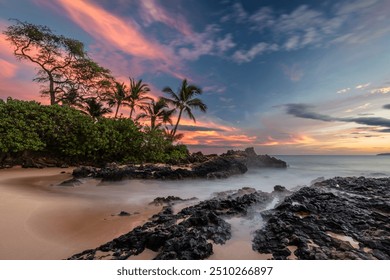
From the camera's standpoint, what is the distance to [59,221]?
3.32m

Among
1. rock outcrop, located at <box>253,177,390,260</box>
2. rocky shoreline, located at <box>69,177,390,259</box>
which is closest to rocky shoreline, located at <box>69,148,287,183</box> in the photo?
rocky shoreline, located at <box>69,177,390,259</box>

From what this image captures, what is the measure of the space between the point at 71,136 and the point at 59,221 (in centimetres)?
780

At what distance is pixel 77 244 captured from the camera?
8.58 feet

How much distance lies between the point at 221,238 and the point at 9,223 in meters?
2.81

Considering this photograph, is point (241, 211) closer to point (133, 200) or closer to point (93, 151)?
point (133, 200)

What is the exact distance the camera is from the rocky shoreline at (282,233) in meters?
2.27

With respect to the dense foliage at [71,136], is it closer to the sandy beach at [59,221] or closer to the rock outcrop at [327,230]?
the sandy beach at [59,221]

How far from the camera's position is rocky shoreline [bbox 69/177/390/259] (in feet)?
7.43

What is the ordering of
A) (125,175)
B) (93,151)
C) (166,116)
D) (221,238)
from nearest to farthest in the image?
(221,238), (125,175), (93,151), (166,116)

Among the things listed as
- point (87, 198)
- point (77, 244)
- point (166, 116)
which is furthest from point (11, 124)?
point (166, 116)

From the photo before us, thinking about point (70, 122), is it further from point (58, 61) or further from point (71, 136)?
point (58, 61)

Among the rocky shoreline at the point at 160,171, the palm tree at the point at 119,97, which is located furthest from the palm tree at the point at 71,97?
the rocky shoreline at the point at 160,171

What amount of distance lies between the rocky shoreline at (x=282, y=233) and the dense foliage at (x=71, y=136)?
8075mm

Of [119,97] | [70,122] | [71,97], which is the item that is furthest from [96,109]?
[70,122]
